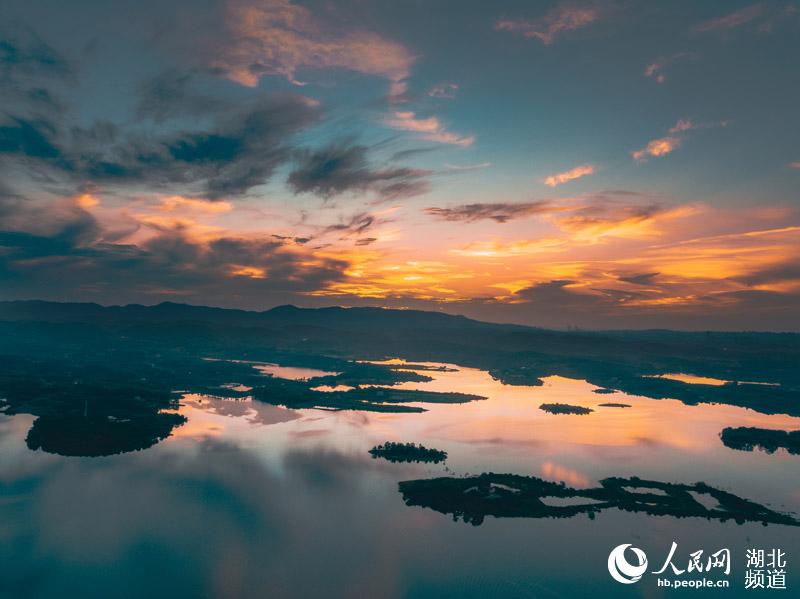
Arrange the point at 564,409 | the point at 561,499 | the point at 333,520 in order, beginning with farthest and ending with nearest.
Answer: the point at 564,409, the point at 561,499, the point at 333,520

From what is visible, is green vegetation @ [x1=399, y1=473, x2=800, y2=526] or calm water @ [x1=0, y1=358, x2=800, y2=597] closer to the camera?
calm water @ [x1=0, y1=358, x2=800, y2=597]

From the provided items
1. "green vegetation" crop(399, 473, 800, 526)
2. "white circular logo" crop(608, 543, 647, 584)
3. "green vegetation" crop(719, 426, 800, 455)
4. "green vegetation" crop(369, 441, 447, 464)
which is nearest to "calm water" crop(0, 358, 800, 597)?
"white circular logo" crop(608, 543, 647, 584)

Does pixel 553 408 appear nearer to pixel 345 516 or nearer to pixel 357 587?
pixel 345 516

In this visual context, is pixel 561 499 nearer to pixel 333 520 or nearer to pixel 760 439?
pixel 333 520

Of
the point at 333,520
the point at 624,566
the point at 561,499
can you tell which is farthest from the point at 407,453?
the point at 624,566

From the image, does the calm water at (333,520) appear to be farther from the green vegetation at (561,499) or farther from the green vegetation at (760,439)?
the green vegetation at (760,439)

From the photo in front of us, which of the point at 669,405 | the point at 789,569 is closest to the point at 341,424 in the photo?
the point at 789,569

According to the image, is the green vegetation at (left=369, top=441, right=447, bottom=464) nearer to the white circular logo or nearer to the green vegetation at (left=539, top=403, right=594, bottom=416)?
the white circular logo
